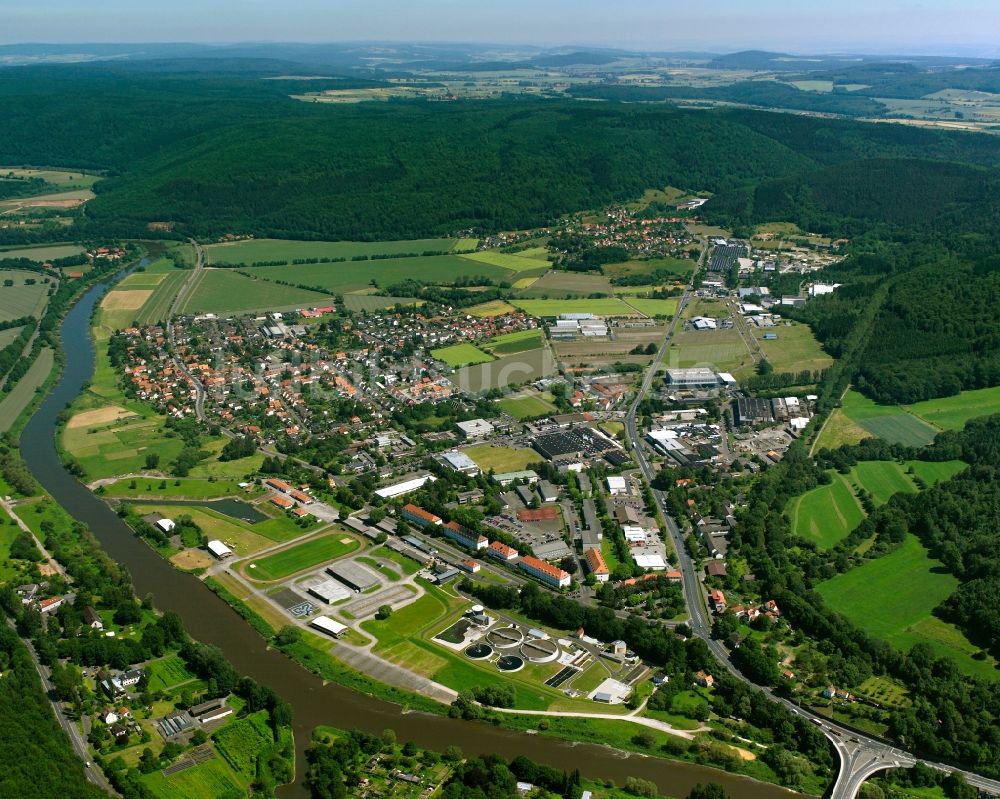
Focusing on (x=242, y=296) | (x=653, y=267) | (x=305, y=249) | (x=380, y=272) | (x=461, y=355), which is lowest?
(x=461, y=355)

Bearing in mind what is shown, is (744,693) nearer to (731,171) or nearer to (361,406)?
(361,406)

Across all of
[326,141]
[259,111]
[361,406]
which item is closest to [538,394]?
[361,406]

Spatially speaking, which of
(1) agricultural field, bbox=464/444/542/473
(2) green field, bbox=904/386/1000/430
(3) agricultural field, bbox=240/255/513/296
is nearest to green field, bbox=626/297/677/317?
(3) agricultural field, bbox=240/255/513/296

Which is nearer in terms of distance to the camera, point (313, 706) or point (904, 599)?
point (313, 706)

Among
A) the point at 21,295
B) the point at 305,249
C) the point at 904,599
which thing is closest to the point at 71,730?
the point at 904,599

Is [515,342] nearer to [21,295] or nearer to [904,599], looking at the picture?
[904,599]

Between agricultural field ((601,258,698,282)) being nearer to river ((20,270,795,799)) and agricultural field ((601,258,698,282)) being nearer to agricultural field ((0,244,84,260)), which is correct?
agricultural field ((0,244,84,260))

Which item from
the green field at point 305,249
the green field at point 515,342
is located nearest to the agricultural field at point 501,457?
the green field at point 515,342
